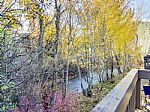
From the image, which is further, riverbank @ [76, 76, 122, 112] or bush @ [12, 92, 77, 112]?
riverbank @ [76, 76, 122, 112]

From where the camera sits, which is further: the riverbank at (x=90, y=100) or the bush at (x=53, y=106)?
the riverbank at (x=90, y=100)

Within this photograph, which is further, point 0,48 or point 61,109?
point 61,109

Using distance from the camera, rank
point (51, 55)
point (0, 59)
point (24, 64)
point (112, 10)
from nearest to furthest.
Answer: point (0, 59), point (24, 64), point (51, 55), point (112, 10)

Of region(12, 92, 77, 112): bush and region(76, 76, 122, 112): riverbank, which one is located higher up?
region(12, 92, 77, 112): bush

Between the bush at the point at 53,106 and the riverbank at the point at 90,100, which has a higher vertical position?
the bush at the point at 53,106

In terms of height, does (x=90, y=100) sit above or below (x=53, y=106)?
below

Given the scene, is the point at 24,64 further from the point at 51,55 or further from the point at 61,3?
the point at 61,3

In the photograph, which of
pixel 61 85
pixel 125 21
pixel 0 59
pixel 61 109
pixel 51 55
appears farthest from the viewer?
pixel 125 21

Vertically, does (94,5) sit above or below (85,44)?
above

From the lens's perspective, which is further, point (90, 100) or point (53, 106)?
point (90, 100)

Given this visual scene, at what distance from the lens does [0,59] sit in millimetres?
1503

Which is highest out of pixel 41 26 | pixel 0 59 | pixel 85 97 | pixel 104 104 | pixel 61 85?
pixel 41 26

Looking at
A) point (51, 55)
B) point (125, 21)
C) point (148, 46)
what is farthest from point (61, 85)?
point (148, 46)

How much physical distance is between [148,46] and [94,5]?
5286mm
